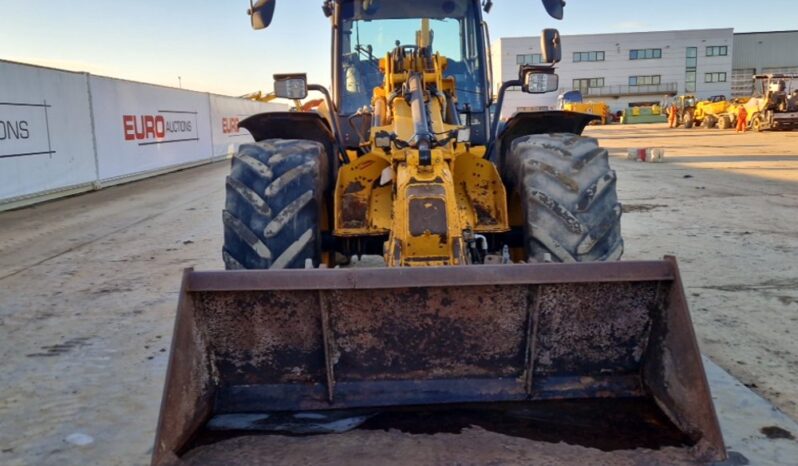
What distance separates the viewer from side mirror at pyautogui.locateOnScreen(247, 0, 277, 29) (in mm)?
4590

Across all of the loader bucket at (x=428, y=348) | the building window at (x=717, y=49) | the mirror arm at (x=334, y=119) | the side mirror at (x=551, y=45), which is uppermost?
the building window at (x=717, y=49)

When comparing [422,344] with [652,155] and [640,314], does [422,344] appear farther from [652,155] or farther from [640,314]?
[652,155]

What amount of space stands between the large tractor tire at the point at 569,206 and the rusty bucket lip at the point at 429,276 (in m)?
0.83

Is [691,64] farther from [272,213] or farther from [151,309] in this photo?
[272,213]

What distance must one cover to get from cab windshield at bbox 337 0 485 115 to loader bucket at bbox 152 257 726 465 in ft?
8.79

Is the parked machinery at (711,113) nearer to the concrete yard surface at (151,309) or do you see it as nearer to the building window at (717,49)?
the concrete yard surface at (151,309)

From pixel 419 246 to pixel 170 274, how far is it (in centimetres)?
391

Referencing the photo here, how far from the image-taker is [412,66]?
16.0 ft

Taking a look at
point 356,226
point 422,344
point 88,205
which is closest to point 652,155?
point 88,205

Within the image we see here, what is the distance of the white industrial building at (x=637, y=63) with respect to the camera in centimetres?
7138

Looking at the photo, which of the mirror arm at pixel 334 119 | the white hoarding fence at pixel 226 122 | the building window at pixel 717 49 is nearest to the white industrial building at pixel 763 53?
the building window at pixel 717 49

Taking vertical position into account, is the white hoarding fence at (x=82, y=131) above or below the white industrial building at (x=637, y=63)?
below

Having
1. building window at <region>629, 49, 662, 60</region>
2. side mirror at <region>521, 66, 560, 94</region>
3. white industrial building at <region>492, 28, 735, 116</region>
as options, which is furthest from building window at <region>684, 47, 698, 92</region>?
side mirror at <region>521, 66, 560, 94</region>

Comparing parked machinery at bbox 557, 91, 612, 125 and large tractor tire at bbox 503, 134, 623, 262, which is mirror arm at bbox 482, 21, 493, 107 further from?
parked machinery at bbox 557, 91, 612, 125
